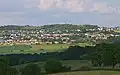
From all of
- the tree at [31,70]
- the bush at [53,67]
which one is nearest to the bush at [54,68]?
the bush at [53,67]

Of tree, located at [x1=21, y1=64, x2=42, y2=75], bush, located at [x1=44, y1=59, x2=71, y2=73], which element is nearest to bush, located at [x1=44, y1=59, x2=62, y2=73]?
bush, located at [x1=44, y1=59, x2=71, y2=73]

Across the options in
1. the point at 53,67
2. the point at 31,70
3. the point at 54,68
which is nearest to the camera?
the point at 31,70

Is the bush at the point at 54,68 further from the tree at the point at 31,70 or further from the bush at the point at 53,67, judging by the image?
the tree at the point at 31,70

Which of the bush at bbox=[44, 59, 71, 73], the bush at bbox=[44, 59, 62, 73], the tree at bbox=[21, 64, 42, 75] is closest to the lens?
the tree at bbox=[21, 64, 42, 75]

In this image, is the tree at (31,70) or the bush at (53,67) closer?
the tree at (31,70)

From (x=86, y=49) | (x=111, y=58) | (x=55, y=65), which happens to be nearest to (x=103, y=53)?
(x=111, y=58)

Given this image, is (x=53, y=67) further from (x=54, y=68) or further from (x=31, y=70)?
(x=31, y=70)

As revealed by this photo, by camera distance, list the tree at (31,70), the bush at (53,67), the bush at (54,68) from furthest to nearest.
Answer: the bush at (53,67) → the bush at (54,68) → the tree at (31,70)

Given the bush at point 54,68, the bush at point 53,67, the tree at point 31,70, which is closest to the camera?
the tree at point 31,70

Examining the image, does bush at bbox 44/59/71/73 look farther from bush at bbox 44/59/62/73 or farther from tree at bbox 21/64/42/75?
tree at bbox 21/64/42/75

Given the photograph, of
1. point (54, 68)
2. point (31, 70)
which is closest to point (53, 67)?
point (54, 68)

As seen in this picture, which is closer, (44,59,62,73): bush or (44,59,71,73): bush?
(44,59,71,73): bush
